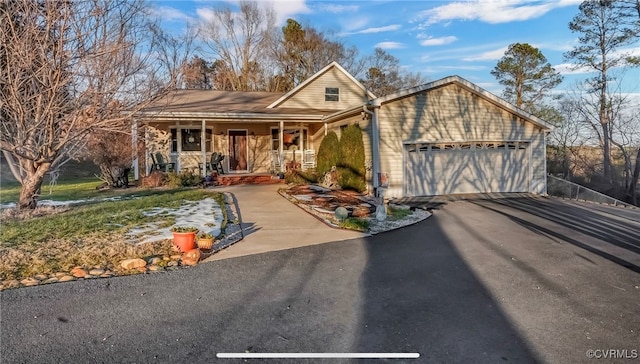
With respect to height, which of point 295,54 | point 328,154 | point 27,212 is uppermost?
point 295,54

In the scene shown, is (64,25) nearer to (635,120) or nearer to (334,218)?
(334,218)

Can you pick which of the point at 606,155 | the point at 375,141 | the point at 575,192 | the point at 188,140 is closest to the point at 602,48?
the point at 606,155

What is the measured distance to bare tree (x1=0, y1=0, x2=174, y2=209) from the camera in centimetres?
726

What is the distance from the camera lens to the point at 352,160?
13.1 meters

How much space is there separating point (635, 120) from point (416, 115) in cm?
1468

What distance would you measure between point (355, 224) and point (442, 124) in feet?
22.6

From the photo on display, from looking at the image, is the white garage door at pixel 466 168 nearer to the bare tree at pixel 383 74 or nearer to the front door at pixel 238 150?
the front door at pixel 238 150

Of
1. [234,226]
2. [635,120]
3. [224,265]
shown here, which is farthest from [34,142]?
[635,120]

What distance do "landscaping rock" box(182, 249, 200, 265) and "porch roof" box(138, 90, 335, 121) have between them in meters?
7.05

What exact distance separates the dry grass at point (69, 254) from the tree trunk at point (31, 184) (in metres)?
3.39

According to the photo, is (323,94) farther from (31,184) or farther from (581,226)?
(581,226)

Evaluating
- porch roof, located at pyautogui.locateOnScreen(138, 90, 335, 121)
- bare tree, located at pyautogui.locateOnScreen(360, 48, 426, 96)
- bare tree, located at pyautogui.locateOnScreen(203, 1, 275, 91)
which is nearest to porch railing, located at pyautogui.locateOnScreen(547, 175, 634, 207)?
porch roof, located at pyautogui.locateOnScreen(138, 90, 335, 121)

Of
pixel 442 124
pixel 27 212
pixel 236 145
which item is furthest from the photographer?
pixel 236 145

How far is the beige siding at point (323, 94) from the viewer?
1811cm
